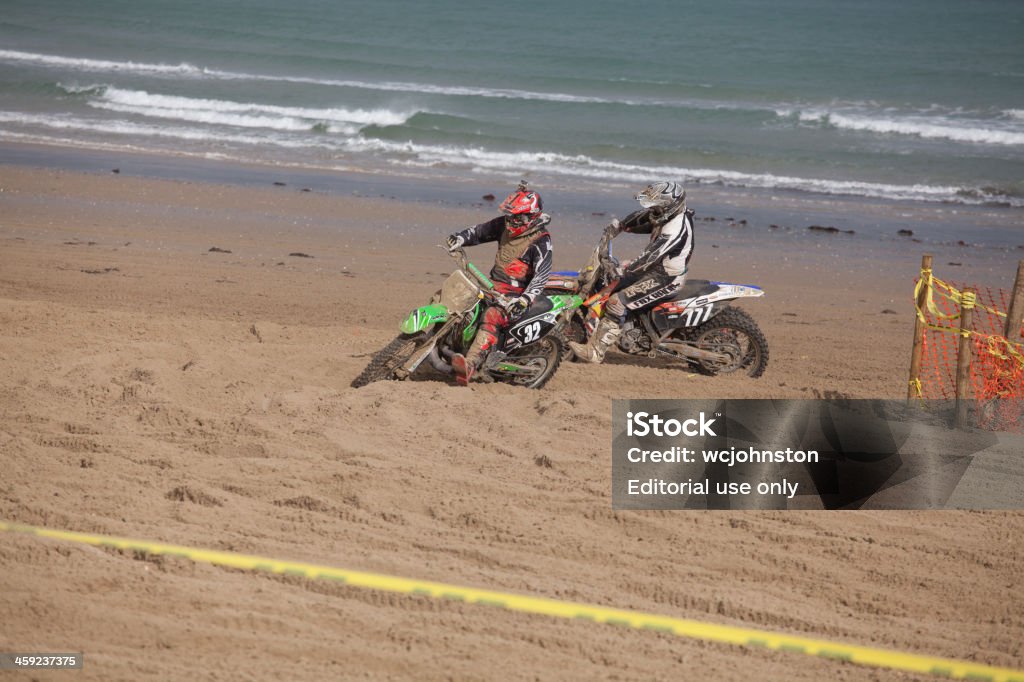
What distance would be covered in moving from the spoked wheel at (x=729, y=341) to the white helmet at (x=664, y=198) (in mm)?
1063

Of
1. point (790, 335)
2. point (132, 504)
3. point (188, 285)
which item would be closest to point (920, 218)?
point (790, 335)

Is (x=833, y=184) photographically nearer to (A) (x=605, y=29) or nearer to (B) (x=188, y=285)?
(B) (x=188, y=285)

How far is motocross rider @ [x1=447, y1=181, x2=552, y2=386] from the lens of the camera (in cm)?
808

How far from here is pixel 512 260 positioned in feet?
27.9

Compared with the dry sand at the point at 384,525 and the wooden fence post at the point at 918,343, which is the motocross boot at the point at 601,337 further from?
the wooden fence post at the point at 918,343

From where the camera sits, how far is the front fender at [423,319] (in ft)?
25.2

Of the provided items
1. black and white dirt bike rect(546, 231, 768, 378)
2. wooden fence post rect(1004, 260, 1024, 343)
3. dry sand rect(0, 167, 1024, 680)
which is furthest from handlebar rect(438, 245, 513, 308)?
wooden fence post rect(1004, 260, 1024, 343)

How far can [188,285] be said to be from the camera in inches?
450

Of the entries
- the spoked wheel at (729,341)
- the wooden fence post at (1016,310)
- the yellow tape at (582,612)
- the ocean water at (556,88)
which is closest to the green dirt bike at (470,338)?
the spoked wheel at (729,341)

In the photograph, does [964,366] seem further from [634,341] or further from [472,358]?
[472,358]

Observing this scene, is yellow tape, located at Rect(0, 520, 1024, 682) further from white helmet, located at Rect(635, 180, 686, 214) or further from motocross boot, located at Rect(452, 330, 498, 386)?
white helmet, located at Rect(635, 180, 686, 214)

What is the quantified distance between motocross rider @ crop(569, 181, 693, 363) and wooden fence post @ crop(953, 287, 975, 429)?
2.33 meters

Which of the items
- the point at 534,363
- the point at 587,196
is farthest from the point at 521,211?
the point at 587,196

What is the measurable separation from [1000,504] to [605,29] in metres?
44.1
